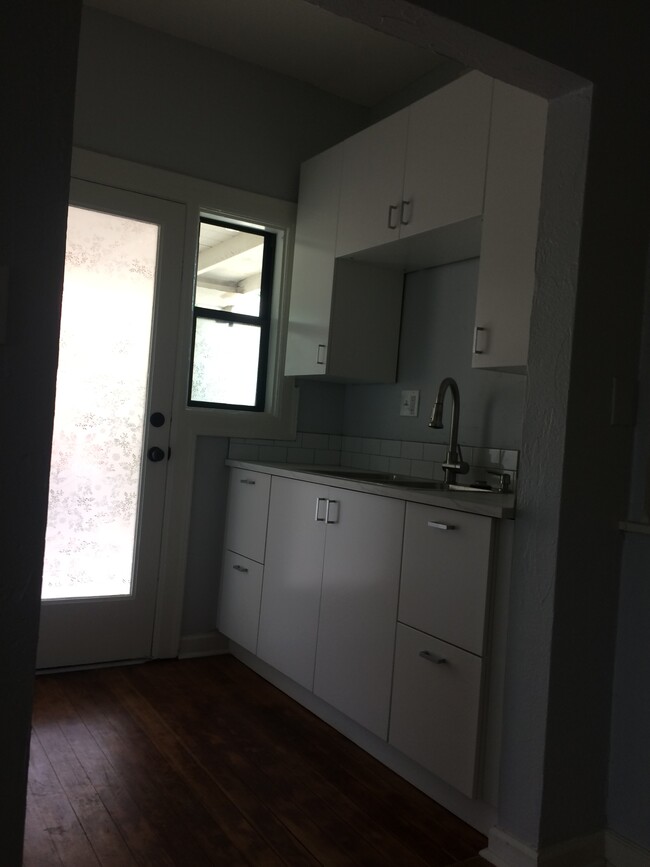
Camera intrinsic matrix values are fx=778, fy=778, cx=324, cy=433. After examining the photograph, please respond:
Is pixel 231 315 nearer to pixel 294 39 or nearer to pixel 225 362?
pixel 225 362

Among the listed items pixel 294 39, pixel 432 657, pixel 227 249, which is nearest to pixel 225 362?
pixel 227 249

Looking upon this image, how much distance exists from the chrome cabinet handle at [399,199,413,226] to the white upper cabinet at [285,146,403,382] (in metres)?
0.47

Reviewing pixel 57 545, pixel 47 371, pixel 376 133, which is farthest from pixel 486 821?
pixel 376 133

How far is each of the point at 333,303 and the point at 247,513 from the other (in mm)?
971

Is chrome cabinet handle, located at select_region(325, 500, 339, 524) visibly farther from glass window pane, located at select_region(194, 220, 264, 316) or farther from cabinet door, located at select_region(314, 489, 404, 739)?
glass window pane, located at select_region(194, 220, 264, 316)

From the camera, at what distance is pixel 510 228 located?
2436 millimetres

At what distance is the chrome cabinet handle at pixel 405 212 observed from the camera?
9.40 ft

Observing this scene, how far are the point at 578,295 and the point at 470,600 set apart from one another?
0.85 m

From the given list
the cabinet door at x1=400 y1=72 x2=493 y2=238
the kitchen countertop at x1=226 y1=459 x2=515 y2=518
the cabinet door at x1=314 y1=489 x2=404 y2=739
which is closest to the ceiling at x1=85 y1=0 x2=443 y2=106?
the cabinet door at x1=400 y1=72 x2=493 y2=238

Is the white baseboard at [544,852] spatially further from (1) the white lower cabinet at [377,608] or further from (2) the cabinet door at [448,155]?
(2) the cabinet door at [448,155]

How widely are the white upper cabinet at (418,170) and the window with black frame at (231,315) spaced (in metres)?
0.53

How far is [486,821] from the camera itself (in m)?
2.10

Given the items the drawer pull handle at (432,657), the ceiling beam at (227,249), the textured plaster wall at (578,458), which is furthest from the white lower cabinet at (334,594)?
the ceiling beam at (227,249)

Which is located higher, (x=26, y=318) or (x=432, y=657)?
(x=26, y=318)
